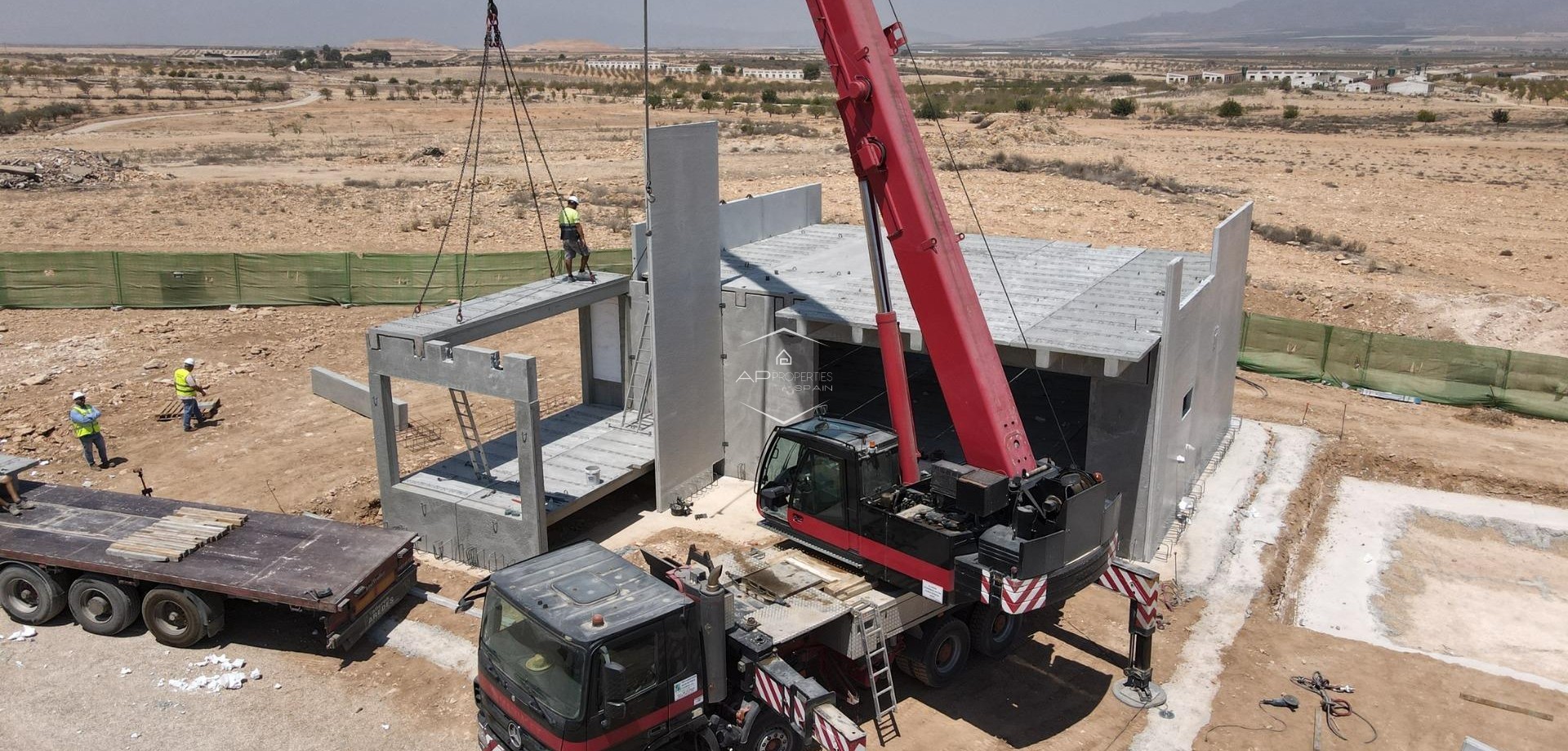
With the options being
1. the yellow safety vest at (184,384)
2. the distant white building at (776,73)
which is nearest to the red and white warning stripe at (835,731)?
the yellow safety vest at (184,384)

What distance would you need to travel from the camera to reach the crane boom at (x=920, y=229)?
1123cm

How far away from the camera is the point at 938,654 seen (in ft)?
40.7

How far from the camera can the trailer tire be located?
13047 mm

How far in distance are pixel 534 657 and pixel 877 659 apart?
3.96 metres

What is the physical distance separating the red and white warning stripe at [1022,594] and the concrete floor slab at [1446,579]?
5575 mm

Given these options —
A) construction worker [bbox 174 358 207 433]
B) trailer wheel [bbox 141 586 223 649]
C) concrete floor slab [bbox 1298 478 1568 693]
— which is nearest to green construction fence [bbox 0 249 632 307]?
construction worker [bbox 174 358 207 433]

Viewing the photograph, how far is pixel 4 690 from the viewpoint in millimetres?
11938

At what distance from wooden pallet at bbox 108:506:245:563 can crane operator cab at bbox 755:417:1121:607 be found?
21.8 ft

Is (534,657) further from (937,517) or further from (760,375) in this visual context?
(760,375)

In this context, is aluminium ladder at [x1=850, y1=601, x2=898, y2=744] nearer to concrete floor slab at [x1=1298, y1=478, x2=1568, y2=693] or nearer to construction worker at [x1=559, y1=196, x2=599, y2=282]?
concrete floor slab at [x1=1298, y1=478, x2=1568, y2=693]

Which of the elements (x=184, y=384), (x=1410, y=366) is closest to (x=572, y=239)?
(x=184, y=384)

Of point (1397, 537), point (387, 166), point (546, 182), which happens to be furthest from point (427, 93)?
point (1397, 537)

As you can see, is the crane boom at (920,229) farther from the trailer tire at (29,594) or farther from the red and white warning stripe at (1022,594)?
the trailer tire at (29,594)

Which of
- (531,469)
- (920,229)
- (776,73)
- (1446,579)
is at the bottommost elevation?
(1446,579)
